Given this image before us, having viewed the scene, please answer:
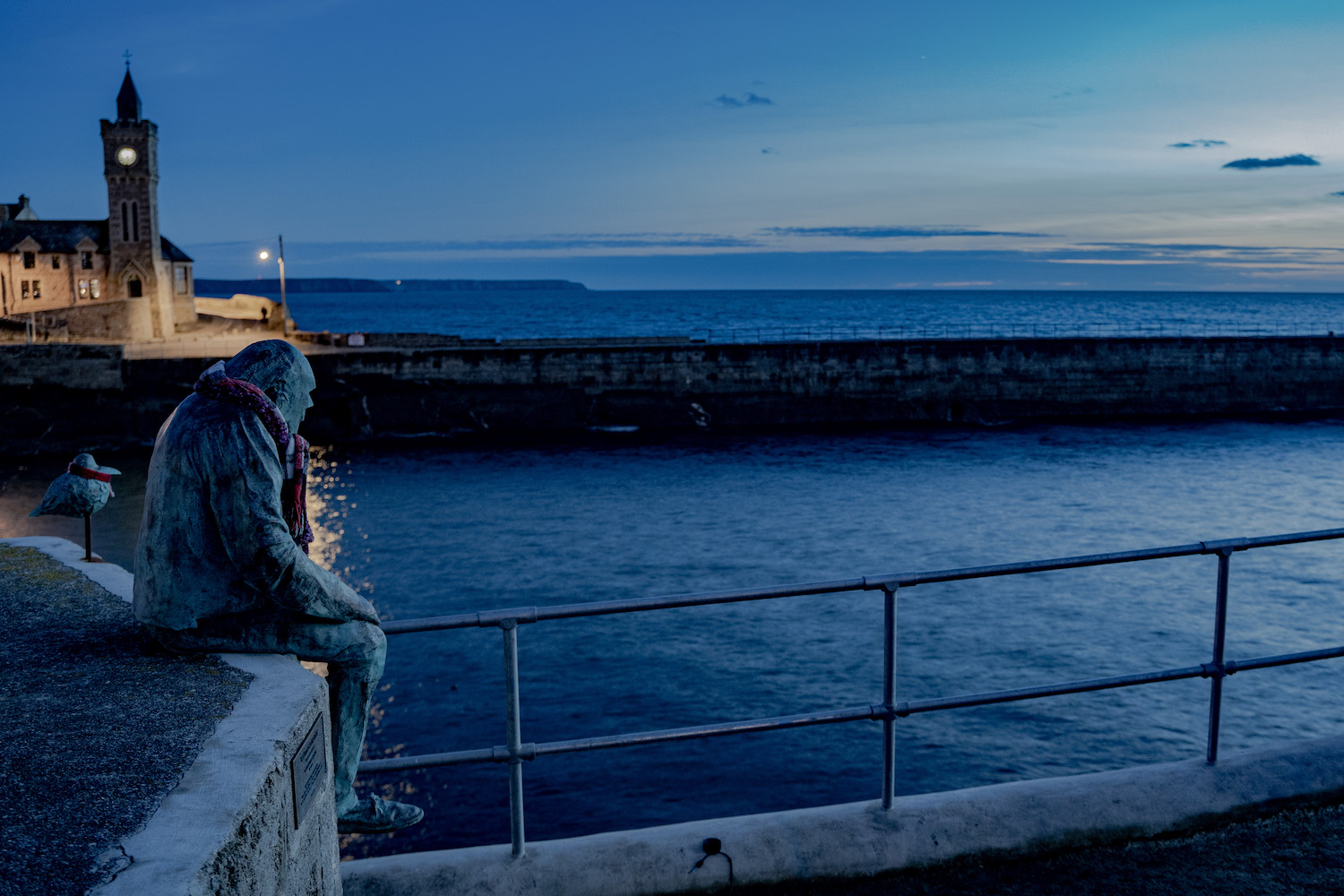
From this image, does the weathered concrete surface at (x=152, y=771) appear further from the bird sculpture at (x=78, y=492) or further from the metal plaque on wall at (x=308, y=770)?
the bird sculpture at (x=78, y=492)

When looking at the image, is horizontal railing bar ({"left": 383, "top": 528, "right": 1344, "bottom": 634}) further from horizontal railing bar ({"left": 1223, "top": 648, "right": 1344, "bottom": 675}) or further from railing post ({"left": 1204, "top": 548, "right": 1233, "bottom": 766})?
horizontal railing bar ({"left": 1223, "top": 648, "right": 1344, "bottom": 675})

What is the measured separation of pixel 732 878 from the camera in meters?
3.24

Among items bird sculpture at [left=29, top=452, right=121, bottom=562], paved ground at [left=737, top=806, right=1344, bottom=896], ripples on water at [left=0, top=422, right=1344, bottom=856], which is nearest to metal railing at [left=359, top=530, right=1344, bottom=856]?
paved ground at [left=737, top=806, right=1344, bottom=896]

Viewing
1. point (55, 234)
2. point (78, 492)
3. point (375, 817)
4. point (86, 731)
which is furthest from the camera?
point (55, 234)

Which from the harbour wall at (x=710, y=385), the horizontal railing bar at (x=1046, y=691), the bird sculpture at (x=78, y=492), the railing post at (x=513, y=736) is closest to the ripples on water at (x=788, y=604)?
the harbour wall at (x=710, y=385)

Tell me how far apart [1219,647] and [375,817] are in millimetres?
2869

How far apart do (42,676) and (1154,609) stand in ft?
66.9

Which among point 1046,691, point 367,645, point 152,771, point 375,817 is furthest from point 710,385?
point 152,771

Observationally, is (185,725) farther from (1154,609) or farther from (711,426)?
(711,426)

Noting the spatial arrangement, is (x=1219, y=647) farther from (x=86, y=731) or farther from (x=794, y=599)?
(x=794, y=599)

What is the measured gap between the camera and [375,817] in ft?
10.5

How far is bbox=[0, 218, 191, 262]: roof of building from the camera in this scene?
58562 mm

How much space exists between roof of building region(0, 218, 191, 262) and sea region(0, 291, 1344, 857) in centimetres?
2648

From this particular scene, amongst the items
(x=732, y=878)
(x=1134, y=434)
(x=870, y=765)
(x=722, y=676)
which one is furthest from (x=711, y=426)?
(x=732, y=878)
